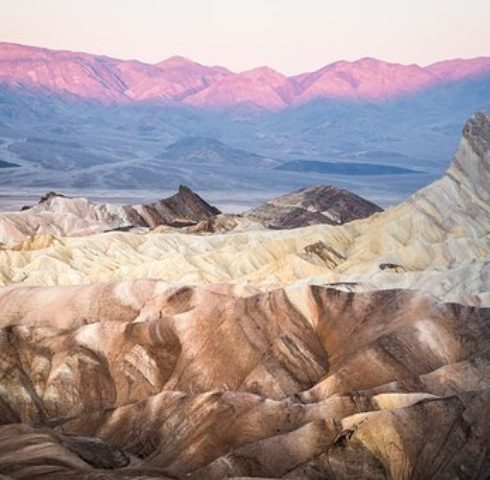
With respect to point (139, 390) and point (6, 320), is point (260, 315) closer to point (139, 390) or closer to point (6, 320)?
point (139, 390)

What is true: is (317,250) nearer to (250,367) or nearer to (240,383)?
(250,367)

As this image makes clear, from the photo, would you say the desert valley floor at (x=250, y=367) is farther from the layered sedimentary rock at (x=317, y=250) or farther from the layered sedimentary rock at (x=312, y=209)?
the layered sedimentary rock at (x=312, y=209)

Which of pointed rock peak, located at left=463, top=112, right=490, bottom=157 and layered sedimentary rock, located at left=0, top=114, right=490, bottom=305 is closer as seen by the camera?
layered sedimentary rock, located at left=0, top=114, right=490, bottom=305

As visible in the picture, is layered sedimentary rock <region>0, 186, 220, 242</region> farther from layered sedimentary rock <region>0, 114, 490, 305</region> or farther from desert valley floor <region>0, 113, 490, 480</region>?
desert valley floor <region>0, 113, 490, 480</region>

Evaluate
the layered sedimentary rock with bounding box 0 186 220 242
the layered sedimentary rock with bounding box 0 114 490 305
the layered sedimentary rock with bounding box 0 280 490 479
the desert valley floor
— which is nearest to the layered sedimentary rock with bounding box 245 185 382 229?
the layered sedimentary rock with bounding box 0 186 220 242

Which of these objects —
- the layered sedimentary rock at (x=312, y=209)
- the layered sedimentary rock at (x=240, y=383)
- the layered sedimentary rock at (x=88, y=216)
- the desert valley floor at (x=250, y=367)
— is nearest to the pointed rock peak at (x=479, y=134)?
the desert valley floor at (x=250, y=367)

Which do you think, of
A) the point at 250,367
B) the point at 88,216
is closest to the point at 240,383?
the point at 250,367

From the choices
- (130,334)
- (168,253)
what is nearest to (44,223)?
(168,253)
